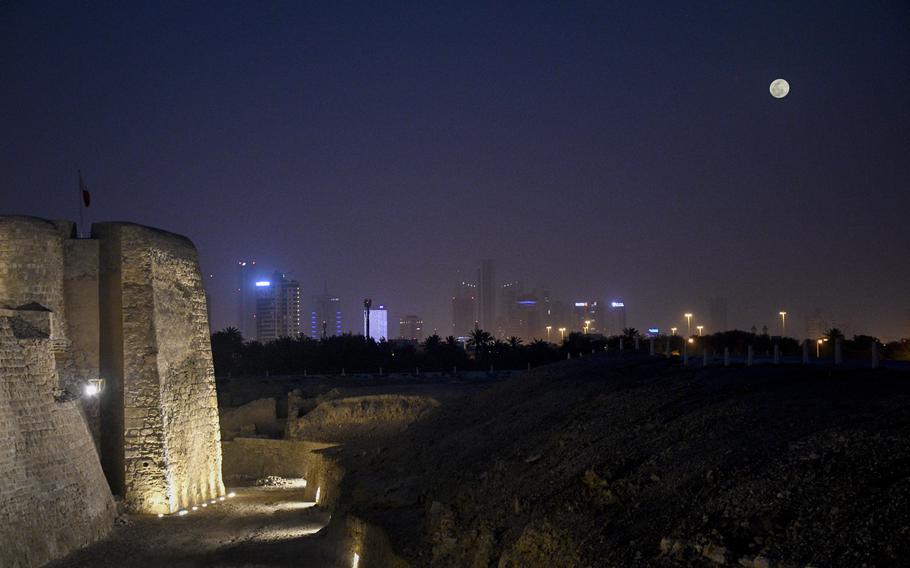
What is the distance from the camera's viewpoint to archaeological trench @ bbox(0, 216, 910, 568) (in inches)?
387

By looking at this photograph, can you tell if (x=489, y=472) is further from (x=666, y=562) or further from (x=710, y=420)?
(x=666, y=562)

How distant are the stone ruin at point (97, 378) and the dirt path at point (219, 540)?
1.96 ft

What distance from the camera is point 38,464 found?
59.0 feet

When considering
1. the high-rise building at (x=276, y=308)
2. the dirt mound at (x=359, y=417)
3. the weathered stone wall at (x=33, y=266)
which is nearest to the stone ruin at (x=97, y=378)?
the weathered stone wall at (x=33, y=266)

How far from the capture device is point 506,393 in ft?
84.6

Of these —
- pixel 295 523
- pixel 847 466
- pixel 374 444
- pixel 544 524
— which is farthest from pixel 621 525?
pixel 374 444

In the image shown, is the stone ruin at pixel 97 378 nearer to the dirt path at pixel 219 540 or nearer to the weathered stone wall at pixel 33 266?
the weathered stone wall at pixel 33 266

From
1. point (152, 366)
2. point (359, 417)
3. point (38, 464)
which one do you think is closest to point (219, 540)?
point (38, 464)

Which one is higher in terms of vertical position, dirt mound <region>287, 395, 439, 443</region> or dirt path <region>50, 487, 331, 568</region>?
dirt mound <region>287, 395, 439, 443</region>

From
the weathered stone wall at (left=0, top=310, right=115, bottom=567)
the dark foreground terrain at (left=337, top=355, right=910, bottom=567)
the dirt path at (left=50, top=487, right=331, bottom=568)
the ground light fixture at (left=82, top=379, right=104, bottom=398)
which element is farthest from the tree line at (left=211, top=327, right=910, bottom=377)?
the weathered stone wall at (left=0, top=310, right=115, bottom=567)

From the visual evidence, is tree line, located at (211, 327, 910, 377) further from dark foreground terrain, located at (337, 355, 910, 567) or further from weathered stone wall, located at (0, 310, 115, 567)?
weathered stone wall, located at (0, 310, 115, 567)

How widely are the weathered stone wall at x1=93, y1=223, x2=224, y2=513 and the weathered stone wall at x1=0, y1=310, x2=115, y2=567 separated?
8.29 ft

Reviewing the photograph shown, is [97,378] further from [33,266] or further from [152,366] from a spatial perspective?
[33,266]

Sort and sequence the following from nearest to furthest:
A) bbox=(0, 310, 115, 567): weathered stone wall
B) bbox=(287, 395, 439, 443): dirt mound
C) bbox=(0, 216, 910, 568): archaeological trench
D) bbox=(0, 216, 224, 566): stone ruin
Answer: bbox=(0, 216, 910, 568): archaeological trench → bbox=(0, 310, 115, 567): weathered stone wall → bbox=(0, 216, 224, 566): stone ruin → bbox=(287, 395, 439, 443): dirt mound
